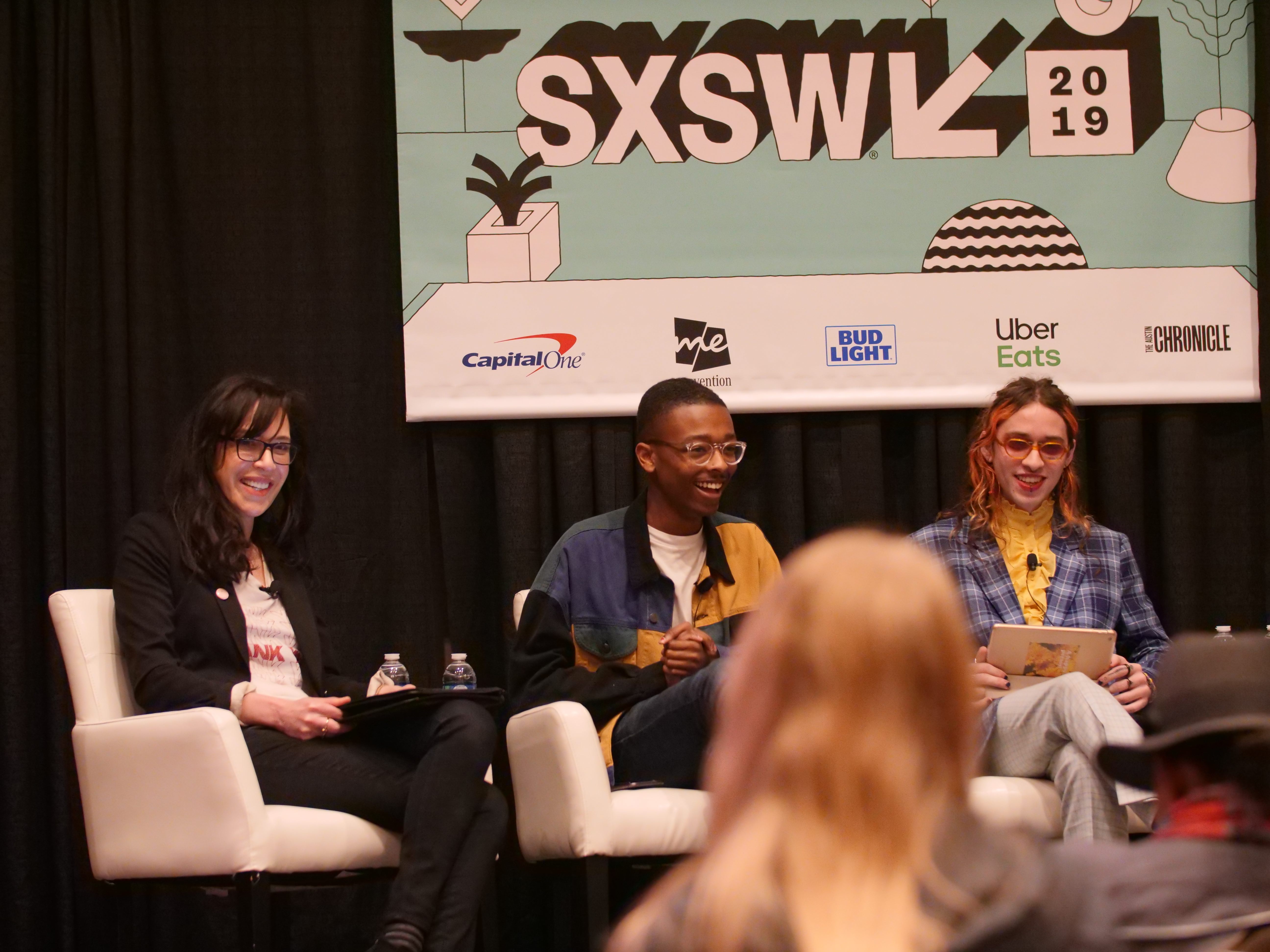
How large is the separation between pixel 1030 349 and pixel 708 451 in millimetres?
1018

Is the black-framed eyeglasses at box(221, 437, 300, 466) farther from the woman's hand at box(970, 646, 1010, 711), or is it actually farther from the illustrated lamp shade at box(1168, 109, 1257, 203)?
the illustrated lamp shade at box(1168, 109, 1257, 203)

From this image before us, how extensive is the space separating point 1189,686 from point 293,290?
2808 mm

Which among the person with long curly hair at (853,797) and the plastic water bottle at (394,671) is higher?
the person with long curly hair at (853,797)

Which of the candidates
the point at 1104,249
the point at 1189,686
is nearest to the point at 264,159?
the point at 1104,249

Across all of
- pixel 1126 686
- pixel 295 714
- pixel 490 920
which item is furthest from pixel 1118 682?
pixel 295 714

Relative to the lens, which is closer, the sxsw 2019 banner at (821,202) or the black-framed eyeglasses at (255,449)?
the black-framed eyeglasses at (255,449)

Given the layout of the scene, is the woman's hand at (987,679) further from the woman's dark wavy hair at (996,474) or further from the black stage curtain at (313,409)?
the black stage curtain at (313,409)

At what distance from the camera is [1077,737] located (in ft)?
8.40

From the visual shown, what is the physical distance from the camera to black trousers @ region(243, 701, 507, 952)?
237 cm

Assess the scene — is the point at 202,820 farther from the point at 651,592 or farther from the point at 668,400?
the point at 668,400

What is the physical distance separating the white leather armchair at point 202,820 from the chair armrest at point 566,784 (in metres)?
0.29

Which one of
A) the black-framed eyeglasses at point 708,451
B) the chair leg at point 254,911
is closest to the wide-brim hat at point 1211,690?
the chair leg at point 254,911

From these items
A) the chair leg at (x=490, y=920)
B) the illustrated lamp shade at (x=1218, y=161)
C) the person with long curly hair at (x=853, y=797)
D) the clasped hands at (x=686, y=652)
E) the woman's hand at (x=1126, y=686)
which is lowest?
the chair leg at (x=490, y=920)

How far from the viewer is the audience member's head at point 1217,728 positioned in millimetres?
1108
